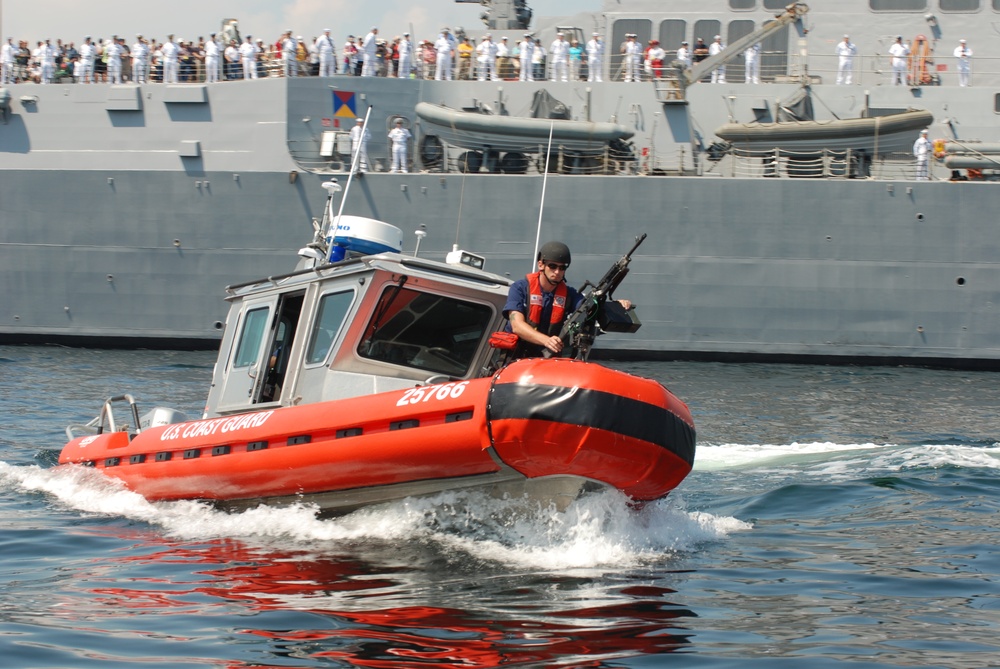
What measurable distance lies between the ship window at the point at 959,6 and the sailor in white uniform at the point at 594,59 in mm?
7166

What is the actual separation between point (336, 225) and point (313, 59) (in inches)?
609

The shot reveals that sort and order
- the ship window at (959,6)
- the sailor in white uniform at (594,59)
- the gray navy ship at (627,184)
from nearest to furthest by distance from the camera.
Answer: the gray navy ship at (627,184)
the ship window at (959,6)
the sailor in white uniform at (594,59)

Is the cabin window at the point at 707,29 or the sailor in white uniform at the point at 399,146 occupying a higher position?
the cabin window at the point at 707,29

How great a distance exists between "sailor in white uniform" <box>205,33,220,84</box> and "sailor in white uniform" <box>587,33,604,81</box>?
8.01 m

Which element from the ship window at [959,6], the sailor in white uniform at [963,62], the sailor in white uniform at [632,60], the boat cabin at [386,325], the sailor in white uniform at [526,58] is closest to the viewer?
the boat cabin at [386,325]

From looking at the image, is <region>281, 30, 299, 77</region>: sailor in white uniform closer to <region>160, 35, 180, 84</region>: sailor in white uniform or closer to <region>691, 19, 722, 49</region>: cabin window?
<region>160, 35, 180, 84</region>: sailor in white uniform

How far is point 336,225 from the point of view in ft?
30.3

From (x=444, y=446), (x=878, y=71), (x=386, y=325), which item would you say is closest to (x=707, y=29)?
(x=878, y=71)

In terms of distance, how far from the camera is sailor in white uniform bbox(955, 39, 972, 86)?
2230 centimetres

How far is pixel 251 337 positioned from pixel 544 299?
3.04m

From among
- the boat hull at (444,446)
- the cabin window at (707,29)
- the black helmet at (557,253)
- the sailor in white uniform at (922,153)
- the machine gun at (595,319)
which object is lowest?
the boat hull at (444,446)

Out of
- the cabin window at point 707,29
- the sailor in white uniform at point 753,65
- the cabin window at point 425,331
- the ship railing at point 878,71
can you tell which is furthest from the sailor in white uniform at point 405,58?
the cabin window at point 425,331

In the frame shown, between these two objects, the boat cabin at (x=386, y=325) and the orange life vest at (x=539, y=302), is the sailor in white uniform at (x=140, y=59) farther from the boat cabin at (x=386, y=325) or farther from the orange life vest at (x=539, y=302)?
the orange life vest at (x=539, y=302)

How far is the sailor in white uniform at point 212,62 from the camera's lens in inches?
931
